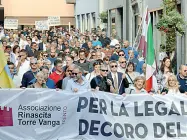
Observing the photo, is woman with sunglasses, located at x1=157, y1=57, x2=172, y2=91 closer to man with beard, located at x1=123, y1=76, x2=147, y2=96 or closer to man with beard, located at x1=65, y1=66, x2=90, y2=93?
man with beard, located at x1=123, y1=76, x2=147, y2=96

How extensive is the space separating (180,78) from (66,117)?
301cm

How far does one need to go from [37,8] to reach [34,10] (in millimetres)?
361

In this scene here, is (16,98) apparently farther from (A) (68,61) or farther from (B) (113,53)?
(B) (113,53)

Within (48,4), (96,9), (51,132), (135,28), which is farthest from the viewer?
(48,4)

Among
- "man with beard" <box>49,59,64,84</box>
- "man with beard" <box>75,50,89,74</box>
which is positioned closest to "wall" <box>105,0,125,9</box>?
"man with beard" <box>75,50,89,74</box>

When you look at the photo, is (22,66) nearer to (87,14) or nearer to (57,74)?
(57,74)

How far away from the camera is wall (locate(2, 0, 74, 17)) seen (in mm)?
62125

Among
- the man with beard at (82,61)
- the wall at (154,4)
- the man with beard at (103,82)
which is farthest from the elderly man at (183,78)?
the wall at (154,4)

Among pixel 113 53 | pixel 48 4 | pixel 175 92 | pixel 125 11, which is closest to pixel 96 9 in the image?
pixel 125 11

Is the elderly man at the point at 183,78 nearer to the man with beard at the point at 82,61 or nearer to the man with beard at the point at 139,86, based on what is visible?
the man with beard at the point at 139,86

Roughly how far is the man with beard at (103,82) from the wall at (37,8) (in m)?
48.7

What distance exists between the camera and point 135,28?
34.0 metres

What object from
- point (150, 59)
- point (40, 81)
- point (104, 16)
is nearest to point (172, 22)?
point (150, 59)

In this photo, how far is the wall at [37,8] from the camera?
62125 millimetres
